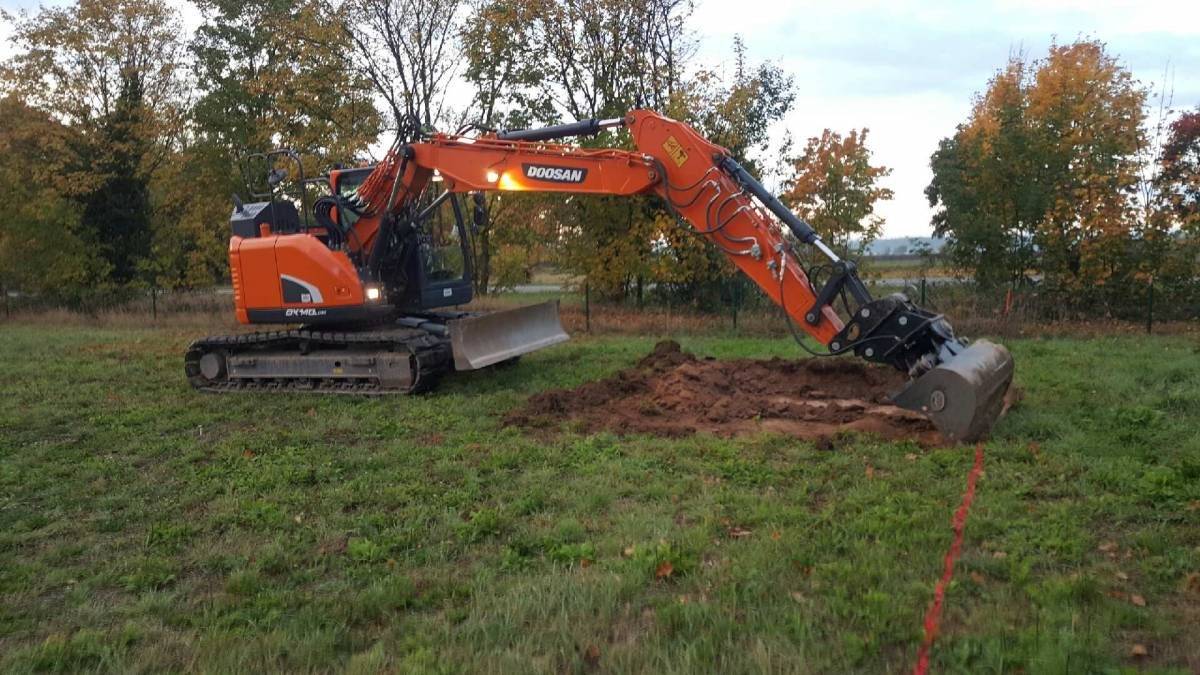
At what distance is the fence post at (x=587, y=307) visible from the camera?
18.2 m

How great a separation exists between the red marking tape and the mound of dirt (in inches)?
55.6

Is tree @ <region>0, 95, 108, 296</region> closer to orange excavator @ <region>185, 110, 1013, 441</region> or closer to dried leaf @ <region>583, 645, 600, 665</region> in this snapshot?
orange excavator @ <region>185, 110, 1013, 441</region>

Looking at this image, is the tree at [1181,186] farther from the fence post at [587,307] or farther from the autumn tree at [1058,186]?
the fence post at [587,307]

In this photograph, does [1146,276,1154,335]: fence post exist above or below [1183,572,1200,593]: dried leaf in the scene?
above

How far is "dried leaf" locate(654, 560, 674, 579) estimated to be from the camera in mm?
4723

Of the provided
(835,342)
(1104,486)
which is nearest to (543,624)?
(1104,486)

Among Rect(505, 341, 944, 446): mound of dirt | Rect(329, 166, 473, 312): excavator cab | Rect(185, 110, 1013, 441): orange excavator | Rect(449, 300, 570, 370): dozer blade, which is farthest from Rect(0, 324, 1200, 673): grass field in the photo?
Rect(329, 166, 473, 312): excavator cab

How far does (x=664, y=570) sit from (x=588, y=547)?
56 cm

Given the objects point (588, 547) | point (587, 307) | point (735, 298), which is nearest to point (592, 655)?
point (588, 547)

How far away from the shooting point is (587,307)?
18.3m

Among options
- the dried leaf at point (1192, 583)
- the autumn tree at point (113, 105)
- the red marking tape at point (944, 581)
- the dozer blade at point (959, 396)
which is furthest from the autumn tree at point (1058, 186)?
the autumn tree at point (113, 105)

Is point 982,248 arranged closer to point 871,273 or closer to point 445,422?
point 871,273

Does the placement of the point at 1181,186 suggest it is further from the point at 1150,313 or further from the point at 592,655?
the point at 592,655

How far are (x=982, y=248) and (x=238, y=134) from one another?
2191cm
